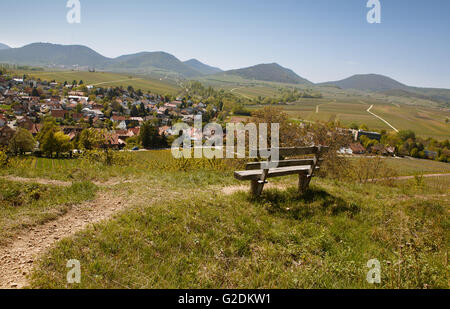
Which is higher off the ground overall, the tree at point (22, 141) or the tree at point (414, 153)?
the tree at point (22, 141)

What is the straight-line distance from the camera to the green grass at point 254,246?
3814 mm

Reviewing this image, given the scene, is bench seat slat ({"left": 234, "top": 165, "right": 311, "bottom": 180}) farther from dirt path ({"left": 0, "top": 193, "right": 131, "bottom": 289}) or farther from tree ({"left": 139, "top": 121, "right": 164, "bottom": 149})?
tree ({"left": 139, "top": 121, "right": 164, "bottom": 149})

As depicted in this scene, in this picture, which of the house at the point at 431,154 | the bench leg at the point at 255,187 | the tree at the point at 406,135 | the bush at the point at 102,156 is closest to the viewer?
the bench leg at the point at 255,187

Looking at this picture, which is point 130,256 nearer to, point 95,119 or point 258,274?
point 258,274

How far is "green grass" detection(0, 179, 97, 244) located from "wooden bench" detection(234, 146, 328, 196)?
14.6ft

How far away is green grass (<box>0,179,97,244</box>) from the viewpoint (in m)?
5.07

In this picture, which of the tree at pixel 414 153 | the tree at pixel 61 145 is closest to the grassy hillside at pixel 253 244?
the tree at pixel 61 145

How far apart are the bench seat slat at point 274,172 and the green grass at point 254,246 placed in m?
0.70

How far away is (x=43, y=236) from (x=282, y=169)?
236 inches

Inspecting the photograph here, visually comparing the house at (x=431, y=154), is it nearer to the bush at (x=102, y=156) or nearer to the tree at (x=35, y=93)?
the bush at (x=102, y=156)

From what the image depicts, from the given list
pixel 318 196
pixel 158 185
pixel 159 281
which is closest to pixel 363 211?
pixel 318 196

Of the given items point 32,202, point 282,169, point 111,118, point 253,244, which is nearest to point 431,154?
point 282,169

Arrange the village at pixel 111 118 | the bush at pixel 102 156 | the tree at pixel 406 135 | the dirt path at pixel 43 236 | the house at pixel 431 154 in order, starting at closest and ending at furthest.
Answer: the dirt path at pixel 43 236
the bush at pixel 102 156
the village at pixel 111 118
the house at pixel 431 154
the tree at pixel 406 135
